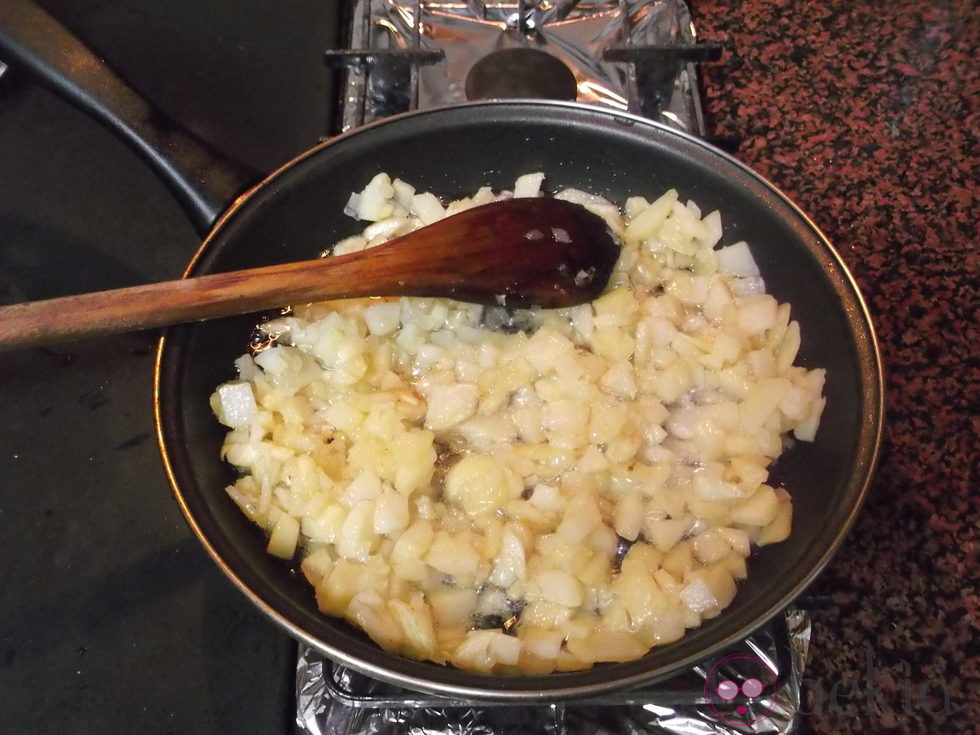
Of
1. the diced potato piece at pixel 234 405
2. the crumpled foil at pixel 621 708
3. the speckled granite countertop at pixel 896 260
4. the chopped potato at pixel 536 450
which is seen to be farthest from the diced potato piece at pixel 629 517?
the diced potato piece at pixel 234 405

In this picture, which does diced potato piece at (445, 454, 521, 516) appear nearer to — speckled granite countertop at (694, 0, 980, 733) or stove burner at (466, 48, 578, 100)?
speckled granite countertop at (694, 0, 980, 733)

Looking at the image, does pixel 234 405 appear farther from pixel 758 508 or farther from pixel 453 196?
pixel 758 508

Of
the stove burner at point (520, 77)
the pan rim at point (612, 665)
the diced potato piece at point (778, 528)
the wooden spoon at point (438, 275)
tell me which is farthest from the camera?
the stove burner at point (520, 77)

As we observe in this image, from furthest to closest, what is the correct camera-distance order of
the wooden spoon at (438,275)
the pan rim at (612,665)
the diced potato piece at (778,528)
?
the diced potato piece at (778,528) < the wooden spoon at (438,275) < the pan rim at (612,665)

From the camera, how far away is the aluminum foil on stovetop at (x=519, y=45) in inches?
58.2

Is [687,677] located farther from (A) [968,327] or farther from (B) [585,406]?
(A) [968,327]

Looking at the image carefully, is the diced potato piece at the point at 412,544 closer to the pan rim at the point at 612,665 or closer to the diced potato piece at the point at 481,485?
the diced potato piece at the point at 481,485

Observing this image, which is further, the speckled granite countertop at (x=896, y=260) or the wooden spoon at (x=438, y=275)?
the speckled granite countertop at (x=896, y=260)

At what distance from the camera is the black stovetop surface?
108 cm

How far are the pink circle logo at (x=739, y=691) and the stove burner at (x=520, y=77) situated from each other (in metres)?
1.07

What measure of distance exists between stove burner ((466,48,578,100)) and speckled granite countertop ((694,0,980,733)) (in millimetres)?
362

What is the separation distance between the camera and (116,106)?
1.09m

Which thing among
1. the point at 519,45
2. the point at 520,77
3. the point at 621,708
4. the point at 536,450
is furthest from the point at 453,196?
the point at 621,708

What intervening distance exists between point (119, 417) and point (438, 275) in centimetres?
67
